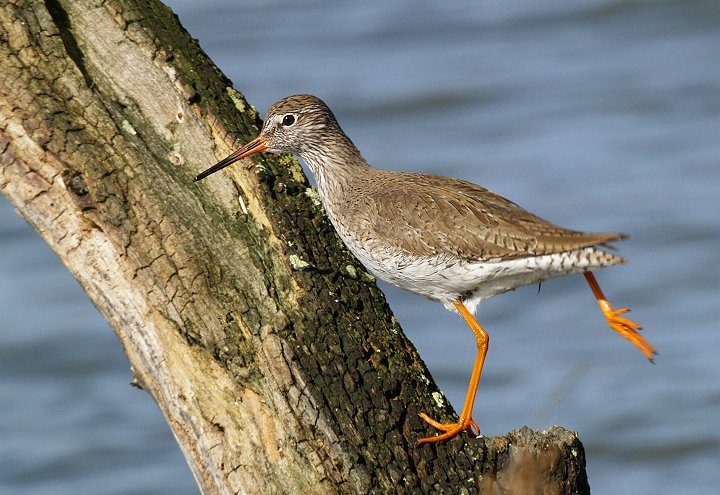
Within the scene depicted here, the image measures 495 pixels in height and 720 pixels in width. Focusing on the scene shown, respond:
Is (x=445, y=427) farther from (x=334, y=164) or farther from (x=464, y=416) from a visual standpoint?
(x=334, y=164)

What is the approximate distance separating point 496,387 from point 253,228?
679 cm

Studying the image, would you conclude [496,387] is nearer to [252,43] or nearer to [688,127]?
[688,127]

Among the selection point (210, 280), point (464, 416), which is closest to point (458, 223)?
point (464, 416)

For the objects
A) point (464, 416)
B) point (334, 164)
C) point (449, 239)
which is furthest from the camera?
point (334, 164)

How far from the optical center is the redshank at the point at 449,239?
21.3 feet

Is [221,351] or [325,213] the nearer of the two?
[221,351]

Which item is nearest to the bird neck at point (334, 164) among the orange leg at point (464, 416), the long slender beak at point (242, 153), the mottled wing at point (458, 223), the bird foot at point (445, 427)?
the mottled wing at point (458, 223)

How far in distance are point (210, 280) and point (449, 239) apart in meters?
1.46

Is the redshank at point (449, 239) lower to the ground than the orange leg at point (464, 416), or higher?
higher

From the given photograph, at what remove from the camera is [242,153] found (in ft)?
22.3

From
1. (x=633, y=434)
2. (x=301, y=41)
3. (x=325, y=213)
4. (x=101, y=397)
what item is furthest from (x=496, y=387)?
(x=301, y=41)

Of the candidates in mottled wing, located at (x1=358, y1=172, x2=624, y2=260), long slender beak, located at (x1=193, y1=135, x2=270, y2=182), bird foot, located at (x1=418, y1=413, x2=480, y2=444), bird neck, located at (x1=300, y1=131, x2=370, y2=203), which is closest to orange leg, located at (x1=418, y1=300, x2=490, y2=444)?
bird foot, located at (x1=418, y1=413, x2=480, y2=444)

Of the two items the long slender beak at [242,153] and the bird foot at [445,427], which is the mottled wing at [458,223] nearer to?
the long slender beak at [242,153]

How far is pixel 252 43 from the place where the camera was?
20.0 metres
